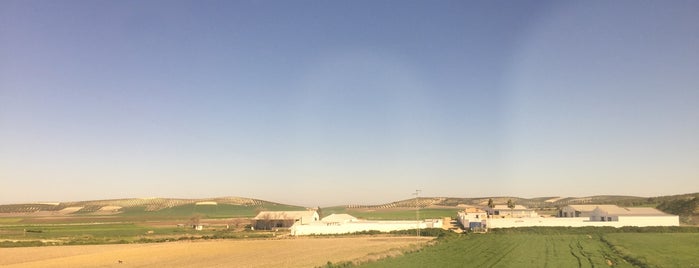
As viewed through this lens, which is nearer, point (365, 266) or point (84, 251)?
point (365, 266)

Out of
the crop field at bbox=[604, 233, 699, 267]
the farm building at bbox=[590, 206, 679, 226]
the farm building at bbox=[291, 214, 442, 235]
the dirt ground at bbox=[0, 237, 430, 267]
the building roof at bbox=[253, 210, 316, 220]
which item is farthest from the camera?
the building roof at bbox=[253, 210, 316, 220]

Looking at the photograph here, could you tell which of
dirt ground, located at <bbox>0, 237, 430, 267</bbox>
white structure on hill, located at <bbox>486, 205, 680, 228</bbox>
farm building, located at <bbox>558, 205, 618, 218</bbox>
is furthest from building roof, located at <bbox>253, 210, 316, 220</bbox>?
farm building, located at <bbox>558, 205, 618, 218</bbox>

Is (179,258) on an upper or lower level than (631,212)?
lower

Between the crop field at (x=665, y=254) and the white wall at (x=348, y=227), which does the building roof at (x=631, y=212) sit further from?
the crop field at (x=665, y=254)

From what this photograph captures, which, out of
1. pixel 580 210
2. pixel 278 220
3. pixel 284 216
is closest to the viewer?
pixel 580 210

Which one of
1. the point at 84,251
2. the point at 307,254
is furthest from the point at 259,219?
the point at 307,254

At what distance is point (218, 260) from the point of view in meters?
41.9

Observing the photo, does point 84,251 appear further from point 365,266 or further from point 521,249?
point 521,249

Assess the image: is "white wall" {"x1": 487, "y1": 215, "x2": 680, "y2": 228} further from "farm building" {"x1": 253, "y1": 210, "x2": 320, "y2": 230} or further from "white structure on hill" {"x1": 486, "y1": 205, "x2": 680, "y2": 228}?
"farm building" {"x1": 253, "y1": 210, "x2": 320, "y2": 230}

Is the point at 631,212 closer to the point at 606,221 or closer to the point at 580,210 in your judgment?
the point at 580,210

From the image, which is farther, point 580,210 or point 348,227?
point 580,210

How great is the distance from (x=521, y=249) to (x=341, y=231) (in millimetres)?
39610

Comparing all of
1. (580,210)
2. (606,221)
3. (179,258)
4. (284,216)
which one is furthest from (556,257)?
(284,216)

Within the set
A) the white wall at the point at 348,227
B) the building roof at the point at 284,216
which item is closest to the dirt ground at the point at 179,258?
the white wall at the point at 348,227
